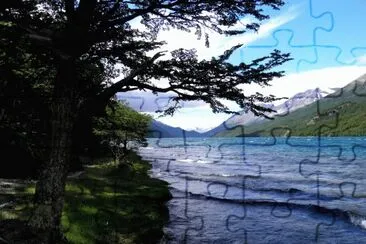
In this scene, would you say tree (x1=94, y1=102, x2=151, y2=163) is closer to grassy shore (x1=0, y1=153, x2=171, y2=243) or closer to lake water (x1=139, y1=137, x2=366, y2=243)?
lake water (x1=139, y1=137, x2=366, y2=243)

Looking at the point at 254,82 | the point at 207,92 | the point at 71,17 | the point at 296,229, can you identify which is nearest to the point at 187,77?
the point at 207,92

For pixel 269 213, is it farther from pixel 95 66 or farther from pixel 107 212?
pixel 95 66

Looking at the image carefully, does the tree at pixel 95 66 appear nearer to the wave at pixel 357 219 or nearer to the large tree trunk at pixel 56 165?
the large tree trunk at pixel 56 165

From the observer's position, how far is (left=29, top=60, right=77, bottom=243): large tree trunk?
35.9 feet

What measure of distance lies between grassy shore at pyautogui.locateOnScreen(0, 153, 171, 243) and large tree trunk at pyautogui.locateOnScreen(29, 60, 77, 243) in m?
3.29

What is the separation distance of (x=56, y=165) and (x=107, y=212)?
11.1 m

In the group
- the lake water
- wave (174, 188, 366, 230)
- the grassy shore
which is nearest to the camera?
the grassy shore

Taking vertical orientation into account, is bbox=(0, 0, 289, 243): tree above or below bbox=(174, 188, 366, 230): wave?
above

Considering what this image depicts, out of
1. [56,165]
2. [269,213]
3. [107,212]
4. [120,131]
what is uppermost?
[120,131]

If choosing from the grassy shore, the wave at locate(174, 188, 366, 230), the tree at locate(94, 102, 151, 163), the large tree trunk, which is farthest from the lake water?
the tree at locate(94, 102, 151, 163)

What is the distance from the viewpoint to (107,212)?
848 inches

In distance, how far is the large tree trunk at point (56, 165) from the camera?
35.9 ft

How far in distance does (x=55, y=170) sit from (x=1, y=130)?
46.9 feet

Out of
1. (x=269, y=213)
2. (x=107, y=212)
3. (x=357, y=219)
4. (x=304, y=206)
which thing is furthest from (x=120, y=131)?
(x=107, y=212)
